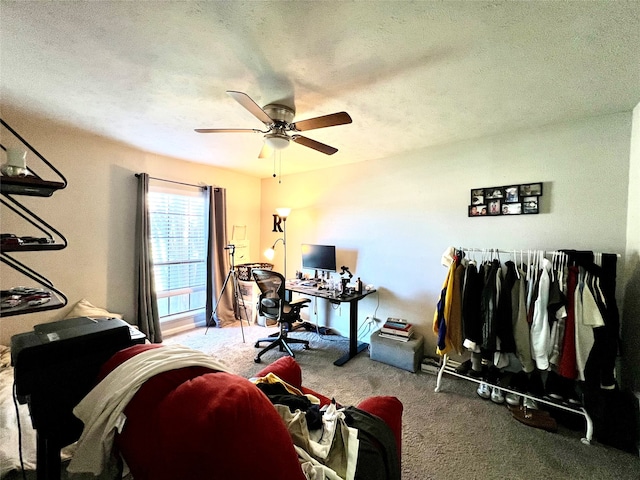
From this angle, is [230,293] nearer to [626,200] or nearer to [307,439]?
[307,439]

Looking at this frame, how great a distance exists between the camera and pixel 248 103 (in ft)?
5.35

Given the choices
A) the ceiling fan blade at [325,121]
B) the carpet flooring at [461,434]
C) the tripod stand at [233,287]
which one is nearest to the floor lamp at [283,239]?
the tripod stand at [233,287]

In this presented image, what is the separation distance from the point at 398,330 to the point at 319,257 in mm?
1465

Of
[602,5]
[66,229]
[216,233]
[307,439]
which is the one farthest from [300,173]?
[307,439]

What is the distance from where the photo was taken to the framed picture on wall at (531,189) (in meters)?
2.51

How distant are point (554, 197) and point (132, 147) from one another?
458cm

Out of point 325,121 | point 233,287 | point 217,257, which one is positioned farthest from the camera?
point 233,287

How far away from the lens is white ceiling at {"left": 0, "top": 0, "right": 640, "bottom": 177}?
4.18 ft

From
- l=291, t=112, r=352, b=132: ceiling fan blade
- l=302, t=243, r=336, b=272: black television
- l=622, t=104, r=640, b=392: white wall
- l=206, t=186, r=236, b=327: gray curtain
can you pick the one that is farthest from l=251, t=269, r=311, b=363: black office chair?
l=622, t=104, r=640, b=392: white wall

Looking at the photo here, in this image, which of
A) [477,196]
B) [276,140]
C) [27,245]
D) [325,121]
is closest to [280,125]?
[276,140]

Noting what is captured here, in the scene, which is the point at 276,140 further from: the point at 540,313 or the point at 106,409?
the point at 540,313

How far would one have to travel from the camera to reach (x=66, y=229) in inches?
112

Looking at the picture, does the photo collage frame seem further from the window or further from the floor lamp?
the window

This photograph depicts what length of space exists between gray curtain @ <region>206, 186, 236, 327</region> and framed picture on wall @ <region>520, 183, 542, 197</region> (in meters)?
3.85
